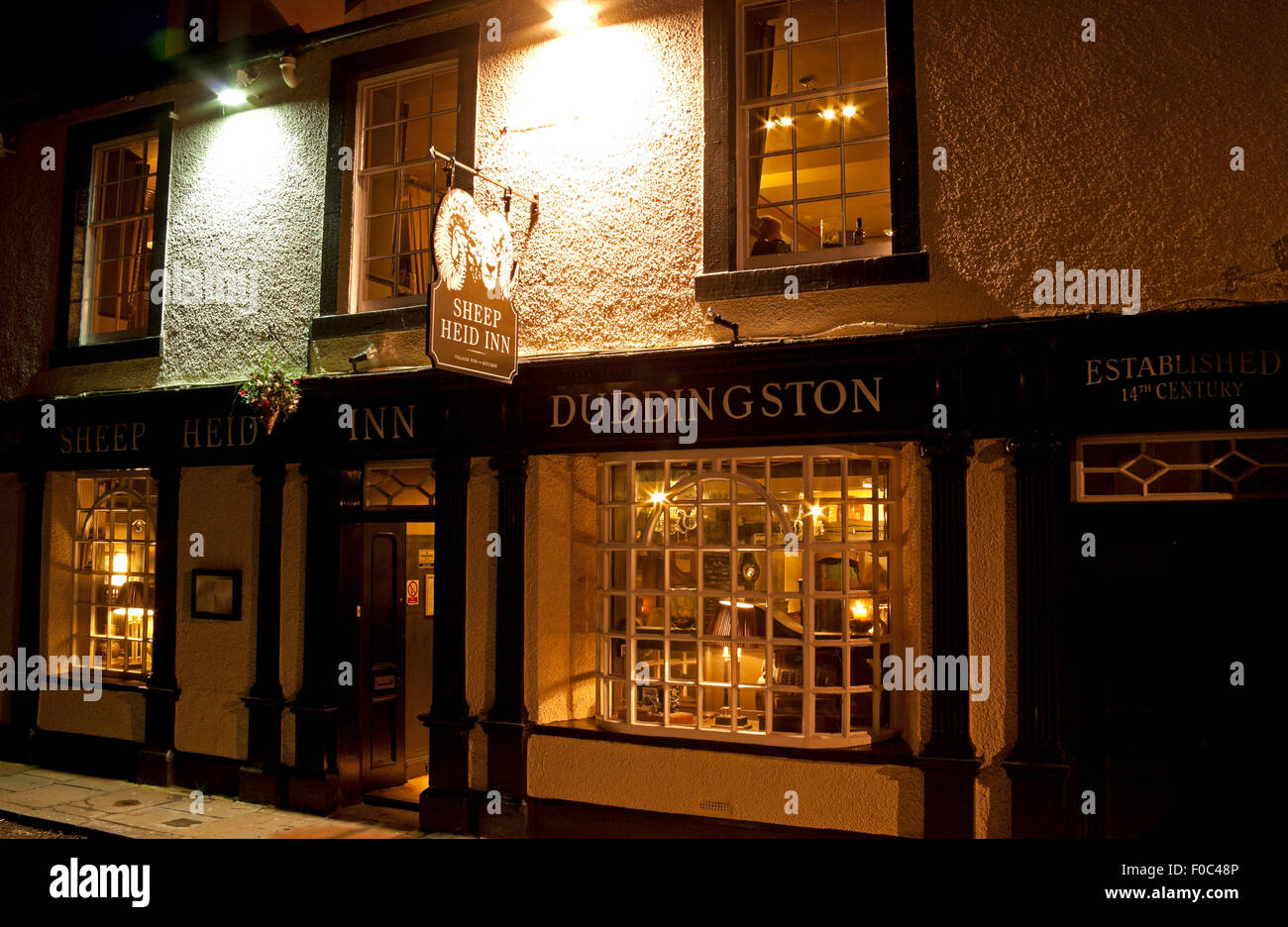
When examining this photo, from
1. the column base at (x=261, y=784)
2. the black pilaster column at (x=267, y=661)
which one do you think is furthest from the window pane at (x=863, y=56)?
the column base at (x=261, y=784)

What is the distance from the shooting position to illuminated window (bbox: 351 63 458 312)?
820 centimetres

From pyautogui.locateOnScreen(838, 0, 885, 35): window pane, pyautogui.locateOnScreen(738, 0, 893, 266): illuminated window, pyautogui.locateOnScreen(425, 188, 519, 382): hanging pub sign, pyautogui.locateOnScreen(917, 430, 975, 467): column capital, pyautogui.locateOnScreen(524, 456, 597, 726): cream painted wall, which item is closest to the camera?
pyautogui.locateOnScreen(917, 430, 975, 467): column capital

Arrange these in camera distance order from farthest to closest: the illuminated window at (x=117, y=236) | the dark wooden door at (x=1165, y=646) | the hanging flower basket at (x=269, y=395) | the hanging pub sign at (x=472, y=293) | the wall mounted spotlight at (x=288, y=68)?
the illuminated window at (x=117, y=236)
the wall mounted spotlight at (x=288, y=68)
the hanging flower basket at (x=269, y=395)
the hanging pub sign at (x=472, y=293)
the dark wooden door at (x=1165, y=646)

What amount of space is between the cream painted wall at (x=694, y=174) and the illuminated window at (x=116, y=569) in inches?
43.9

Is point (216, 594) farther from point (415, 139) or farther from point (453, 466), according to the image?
point (415, 139)

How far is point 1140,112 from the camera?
581 centimetres

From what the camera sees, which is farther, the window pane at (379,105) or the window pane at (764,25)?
the window pane at (379,105)

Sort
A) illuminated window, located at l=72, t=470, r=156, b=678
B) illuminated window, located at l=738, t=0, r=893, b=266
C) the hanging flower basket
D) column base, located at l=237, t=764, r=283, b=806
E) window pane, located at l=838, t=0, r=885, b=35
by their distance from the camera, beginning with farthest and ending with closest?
illuminated window, located at l=72, t=470, r=156, b=678
column base, located at l=237, t=764, r=283, b=806
the hanging flower basket
window pane, located at l=838, t=0, r=885, b=35
illuminated window, located at l=738, t=0, r=893, b=266

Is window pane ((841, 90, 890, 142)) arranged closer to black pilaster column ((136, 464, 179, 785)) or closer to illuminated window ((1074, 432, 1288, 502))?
illuminated window ((1074, 432, 1288, 502))

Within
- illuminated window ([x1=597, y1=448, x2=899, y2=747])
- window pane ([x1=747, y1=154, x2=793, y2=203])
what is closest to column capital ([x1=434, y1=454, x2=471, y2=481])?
illuminated window ([x1=597, y1=448, x2=899, y2=747])

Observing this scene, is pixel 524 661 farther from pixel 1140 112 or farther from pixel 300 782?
pixel 1140 112

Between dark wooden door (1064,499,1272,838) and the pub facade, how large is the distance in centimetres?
3

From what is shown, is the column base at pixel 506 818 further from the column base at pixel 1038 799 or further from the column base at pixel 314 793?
the column base at pixel 1038 799

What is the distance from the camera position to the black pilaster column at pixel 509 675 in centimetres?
711
